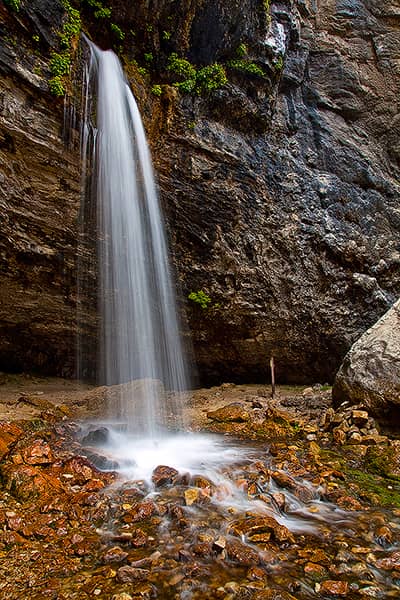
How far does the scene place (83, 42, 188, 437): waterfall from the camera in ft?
27.4

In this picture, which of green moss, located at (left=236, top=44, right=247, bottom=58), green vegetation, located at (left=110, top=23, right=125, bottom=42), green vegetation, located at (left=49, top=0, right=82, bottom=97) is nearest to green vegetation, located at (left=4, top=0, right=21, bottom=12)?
green vegetation, located at (left=49, top=0, right=82, bottom=97)

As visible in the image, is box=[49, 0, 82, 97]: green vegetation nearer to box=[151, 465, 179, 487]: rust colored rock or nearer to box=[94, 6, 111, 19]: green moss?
box=[94, 6, 111, 19]: green moss

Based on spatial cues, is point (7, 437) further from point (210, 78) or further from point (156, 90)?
point (210, 78)

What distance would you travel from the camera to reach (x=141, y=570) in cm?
254

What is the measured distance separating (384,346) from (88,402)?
277 inches

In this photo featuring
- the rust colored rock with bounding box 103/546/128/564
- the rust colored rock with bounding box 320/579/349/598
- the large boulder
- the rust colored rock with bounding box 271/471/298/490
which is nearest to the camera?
the rust colored rock with bounding box 320/579/349/598

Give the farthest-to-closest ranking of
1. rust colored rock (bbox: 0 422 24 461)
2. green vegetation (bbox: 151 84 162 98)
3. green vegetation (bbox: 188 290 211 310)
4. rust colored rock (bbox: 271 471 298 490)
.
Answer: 1. green vegetation (bbox: 188 290 211 310)
2. green vegetation (bbox: 151 84 162 98)
3. rust colored rock (bbox: 0 422 24 461)
4. rust colored rock (bbox: 271 471 298 490)

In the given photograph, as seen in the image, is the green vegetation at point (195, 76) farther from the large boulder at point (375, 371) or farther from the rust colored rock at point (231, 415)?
the rust colored rock at point (231, 415)

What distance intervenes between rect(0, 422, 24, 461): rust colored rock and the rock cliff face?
14.8 ft

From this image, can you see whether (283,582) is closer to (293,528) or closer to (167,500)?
(293,528)

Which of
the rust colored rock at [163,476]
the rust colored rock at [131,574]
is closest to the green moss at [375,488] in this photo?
the rust colored rock at [163,476]

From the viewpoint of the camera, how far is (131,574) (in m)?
2.48

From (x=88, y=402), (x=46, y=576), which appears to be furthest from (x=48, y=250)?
(x=46, y=576)

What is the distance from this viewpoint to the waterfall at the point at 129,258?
835 centimetres
